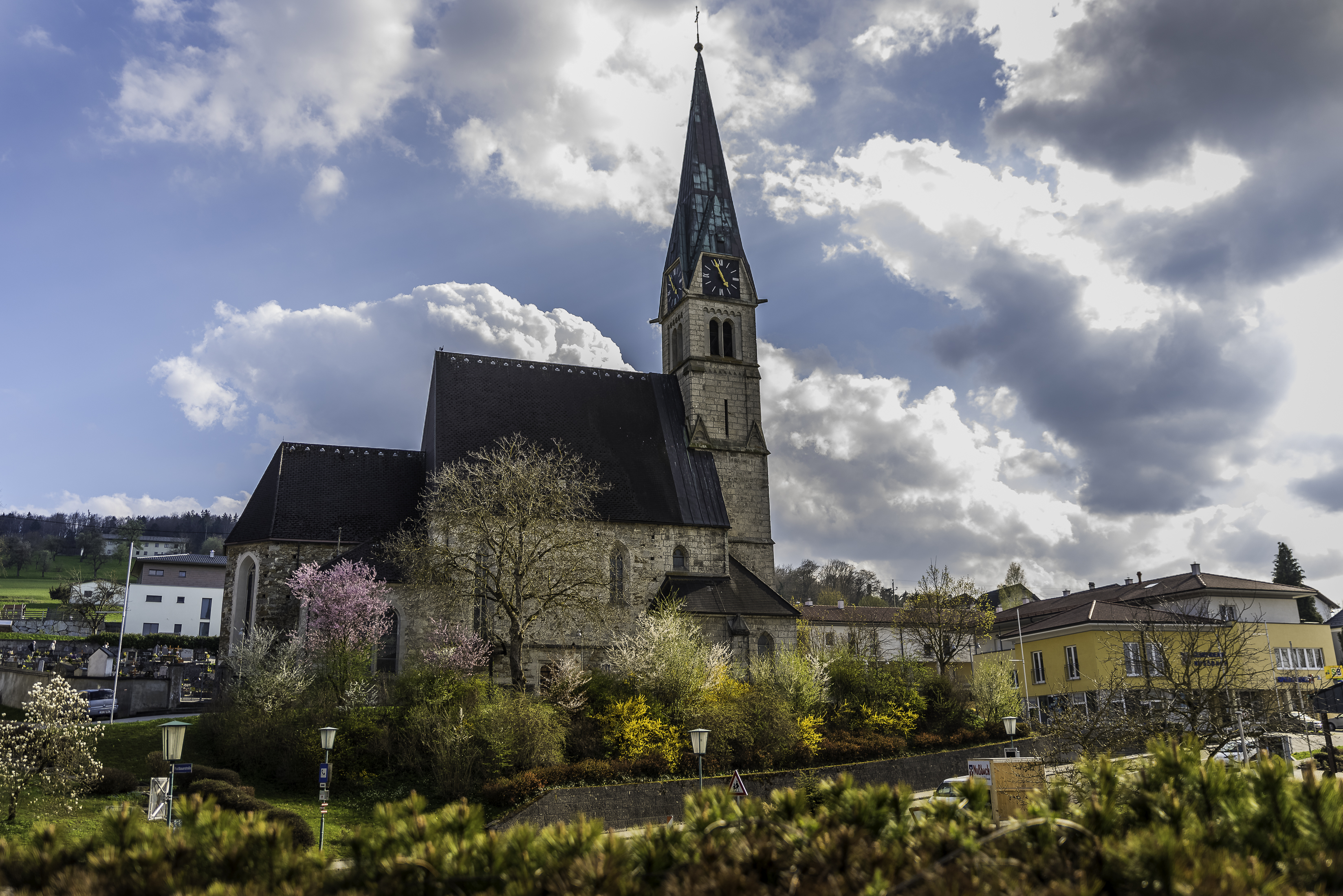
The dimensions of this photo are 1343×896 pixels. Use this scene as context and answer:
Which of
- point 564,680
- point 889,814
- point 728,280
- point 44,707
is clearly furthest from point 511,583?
point 889,814

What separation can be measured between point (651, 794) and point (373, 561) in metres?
15.0

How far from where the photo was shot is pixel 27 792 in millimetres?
21969

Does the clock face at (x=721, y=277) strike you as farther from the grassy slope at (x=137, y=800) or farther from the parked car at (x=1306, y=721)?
the grassy slope at (x=137, y=800)

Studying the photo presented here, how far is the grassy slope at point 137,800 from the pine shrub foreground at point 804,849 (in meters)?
13.4

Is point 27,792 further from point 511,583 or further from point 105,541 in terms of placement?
point 105,541

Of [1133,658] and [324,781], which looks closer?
[324,781]

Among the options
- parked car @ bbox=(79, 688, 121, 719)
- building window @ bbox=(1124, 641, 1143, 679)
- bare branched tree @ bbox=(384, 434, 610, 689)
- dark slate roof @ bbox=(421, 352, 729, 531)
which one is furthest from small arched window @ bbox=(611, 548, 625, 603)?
building window @ bbox=(1124, 641, 1143, 679)

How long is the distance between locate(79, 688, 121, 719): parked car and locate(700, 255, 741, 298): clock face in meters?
30.3

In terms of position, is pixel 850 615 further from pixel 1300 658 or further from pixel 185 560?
pixel 185 560

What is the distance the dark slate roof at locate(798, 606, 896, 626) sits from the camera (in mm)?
66750

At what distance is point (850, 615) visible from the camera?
6881 centimetres

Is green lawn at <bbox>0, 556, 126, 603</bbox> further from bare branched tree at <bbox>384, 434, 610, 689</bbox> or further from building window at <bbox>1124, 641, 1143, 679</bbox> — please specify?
building window at <bbox>1124, 641, 1143, 679</bbox>

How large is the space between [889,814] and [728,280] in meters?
41.7

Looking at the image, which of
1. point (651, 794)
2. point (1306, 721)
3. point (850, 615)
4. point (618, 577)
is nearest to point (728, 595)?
point (618, 577)
